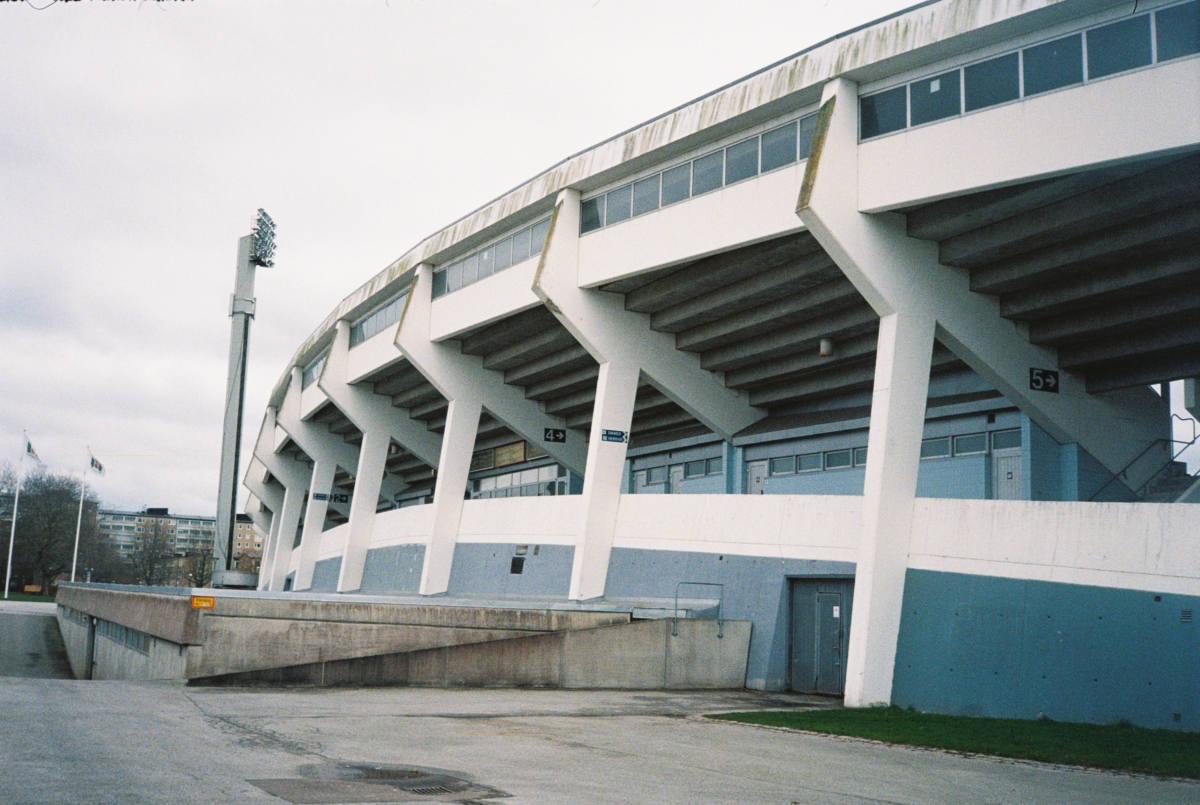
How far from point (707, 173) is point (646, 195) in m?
2.12

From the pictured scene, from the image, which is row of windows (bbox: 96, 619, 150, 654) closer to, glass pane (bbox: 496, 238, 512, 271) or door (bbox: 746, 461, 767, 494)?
glass pane (bbox: 496, 238, 512, 271)

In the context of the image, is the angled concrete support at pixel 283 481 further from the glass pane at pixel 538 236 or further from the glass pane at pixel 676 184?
the glass pane at pixel 676 184

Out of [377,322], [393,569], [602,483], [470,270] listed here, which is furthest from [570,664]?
[377,322]

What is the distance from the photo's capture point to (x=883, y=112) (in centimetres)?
1920

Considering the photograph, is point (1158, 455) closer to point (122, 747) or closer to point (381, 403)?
point (122, 747)

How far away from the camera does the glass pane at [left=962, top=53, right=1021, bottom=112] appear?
1716 centimetres

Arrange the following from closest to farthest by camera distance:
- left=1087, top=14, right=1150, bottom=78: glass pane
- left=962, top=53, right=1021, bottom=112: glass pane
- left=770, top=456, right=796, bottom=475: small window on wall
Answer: left=1087, top=14, right=1150, bottom=78: glass pane
left=962, top=53, right=1021, bottom=112: glass pane
left=770, top=456, right=796, bottom=475: small window on wall

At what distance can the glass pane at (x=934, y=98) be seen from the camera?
59.2 feet

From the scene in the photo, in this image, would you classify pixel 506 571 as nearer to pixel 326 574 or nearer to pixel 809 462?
pixel 809 462

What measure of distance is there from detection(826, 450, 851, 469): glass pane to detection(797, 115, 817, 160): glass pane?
32.8 ft

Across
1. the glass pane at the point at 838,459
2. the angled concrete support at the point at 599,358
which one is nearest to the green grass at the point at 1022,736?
the angled concrete support at the point at 599,358

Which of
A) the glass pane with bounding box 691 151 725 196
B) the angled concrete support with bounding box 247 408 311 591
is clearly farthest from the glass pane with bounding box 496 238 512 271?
the angled concrete support with bounding box 247 408 311 591

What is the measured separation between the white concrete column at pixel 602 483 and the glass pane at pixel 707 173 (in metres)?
5.56

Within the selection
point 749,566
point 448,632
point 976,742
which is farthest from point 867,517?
point 448,632
